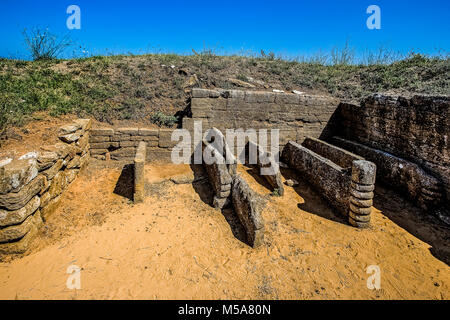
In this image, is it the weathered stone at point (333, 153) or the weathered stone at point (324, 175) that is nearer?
the weathered stone at point (324, 175)

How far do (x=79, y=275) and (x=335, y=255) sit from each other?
159 inches

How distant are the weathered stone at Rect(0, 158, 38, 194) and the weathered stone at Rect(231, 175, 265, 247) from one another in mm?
3629

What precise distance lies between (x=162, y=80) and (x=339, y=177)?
25.9 feet

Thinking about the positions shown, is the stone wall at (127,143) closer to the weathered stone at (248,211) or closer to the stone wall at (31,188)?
the stone wall at (31,188)

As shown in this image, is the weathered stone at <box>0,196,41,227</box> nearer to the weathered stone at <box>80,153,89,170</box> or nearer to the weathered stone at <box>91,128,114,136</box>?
the weathered stone at <box>80,153,89,170</box>

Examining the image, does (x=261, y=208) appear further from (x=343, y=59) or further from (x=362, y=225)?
(x=343, y=59)

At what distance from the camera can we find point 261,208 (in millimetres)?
5316

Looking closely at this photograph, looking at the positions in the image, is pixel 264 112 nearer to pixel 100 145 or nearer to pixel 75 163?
pixel 100 145

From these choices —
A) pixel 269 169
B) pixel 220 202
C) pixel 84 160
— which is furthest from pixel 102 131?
pixel 269 169

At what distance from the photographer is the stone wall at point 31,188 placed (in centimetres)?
358

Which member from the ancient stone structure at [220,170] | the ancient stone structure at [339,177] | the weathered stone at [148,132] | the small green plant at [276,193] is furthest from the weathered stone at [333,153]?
the weathered stone at [148,132]

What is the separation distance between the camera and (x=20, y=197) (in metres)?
3.67

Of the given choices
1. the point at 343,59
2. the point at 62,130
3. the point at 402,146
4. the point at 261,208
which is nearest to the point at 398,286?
the point at 261,208

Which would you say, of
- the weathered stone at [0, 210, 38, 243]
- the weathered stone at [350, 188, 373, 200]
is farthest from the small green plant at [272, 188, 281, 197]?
the weathered stone at [0, 210, 38, 243]
